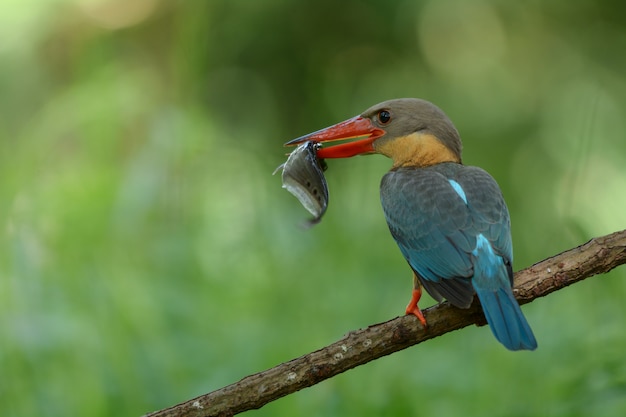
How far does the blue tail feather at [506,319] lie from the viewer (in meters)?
2.21

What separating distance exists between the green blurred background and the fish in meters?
0.77

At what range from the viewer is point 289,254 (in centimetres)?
380

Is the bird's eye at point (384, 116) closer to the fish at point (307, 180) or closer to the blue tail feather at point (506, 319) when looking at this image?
the fish at point (307, 180)

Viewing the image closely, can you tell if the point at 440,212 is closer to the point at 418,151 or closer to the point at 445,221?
the point at 445,221

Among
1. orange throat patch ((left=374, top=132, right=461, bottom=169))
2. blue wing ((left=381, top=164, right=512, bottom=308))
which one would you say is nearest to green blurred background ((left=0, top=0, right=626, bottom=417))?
orange throat patch ((left=374, top=132, right=461, bottom=169))

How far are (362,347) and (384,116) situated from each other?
1.07 meters

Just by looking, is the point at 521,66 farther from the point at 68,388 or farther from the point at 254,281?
the point at 68,388

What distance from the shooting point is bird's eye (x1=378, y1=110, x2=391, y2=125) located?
304 centimetres

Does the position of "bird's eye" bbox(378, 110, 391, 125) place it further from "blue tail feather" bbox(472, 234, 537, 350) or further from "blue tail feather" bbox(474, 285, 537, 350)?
"blue tail feather" bbox(474, 285, 537, 350)

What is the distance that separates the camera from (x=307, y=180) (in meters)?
2.75

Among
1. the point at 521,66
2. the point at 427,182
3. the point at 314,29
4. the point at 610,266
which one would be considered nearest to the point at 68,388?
the point at 427,182

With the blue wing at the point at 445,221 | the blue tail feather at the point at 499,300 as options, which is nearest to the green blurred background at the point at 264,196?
the blue wing at the point at 445,221

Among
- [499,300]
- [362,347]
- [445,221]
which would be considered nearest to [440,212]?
[445,221]

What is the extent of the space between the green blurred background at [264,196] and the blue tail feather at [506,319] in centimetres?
85
